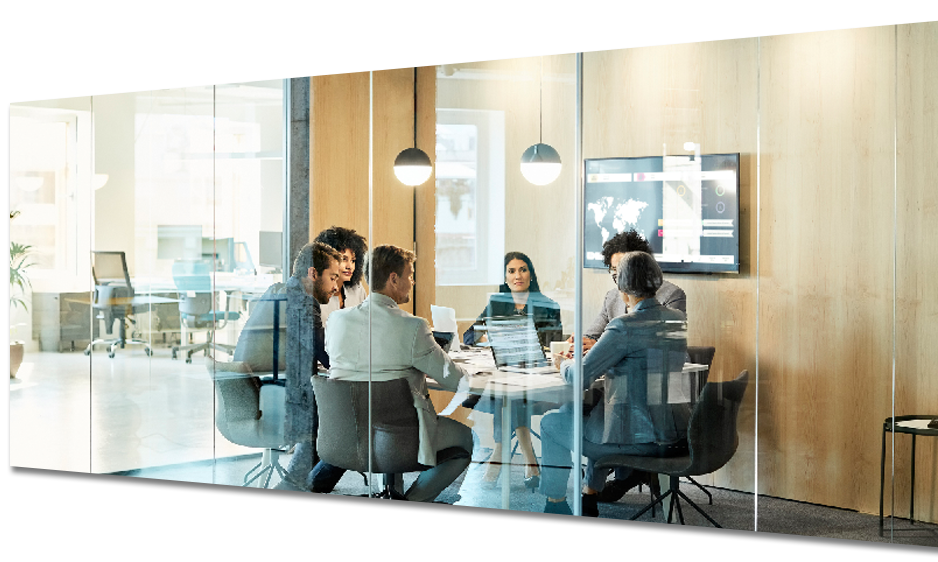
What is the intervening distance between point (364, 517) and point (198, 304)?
1468mm

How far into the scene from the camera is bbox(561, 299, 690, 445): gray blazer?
462cm

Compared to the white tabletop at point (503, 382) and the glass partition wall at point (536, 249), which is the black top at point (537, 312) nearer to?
the glass partition wall at point (536, 249)

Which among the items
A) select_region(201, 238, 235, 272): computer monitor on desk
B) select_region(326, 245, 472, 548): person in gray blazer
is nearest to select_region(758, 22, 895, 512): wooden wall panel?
select_region(326, 245, 472, 548): person in gray blazer

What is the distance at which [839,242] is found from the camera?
4.59 meters

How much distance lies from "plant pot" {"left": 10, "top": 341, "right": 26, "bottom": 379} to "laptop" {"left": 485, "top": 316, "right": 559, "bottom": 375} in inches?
112

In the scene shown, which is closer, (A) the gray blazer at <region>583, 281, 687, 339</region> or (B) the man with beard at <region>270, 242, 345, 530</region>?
(A) the gray blazer at <region>583, 281, 687, 339</region>

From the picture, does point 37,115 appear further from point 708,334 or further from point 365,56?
point 708,334

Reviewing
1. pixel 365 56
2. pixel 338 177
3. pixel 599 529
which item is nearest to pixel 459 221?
pixel 338 177

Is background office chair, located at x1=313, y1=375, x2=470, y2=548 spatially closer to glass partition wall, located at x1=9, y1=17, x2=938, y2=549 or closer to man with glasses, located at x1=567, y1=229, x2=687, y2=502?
glass partition wall, located at x1=9, y1=17, x2=938, y2=549

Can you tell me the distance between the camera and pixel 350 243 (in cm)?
498

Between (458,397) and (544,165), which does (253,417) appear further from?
(544,165)

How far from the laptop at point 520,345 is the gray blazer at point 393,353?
9.9 inches

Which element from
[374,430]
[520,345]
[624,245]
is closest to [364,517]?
[374,430]

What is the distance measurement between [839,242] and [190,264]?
11.0 feet
